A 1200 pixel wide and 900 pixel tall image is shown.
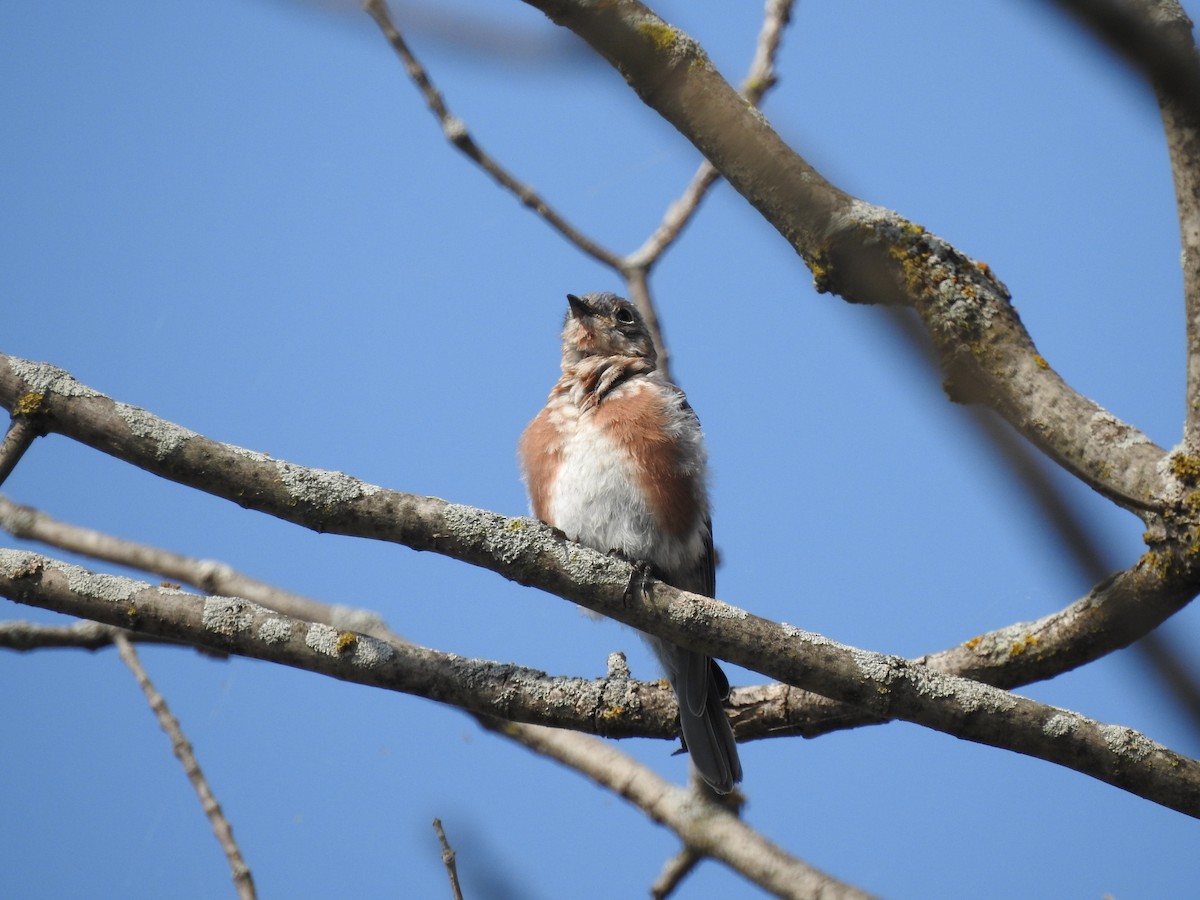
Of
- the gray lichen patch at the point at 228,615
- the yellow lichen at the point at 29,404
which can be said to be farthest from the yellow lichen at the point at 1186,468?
the yellow lichen at the point at 29,404

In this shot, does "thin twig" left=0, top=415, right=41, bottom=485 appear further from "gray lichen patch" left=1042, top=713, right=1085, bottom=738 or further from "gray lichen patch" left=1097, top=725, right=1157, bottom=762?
"gray lichen patch" left=1097, top=725, right=1157, bottom=762

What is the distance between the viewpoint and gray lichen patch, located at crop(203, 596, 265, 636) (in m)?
3.04

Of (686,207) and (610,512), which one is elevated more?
(686,207)

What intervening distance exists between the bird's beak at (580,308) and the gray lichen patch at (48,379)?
3169 mm

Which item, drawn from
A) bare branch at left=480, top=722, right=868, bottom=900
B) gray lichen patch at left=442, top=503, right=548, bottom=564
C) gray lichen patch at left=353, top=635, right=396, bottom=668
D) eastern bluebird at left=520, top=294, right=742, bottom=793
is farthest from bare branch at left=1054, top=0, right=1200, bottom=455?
eastern bluebird at left=520, top=294, right=742, bottom=793

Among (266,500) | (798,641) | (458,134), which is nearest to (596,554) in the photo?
(798,641)

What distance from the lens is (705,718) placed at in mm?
3961

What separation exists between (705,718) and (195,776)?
1.74m

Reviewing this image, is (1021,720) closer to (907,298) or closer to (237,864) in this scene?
(907,298)

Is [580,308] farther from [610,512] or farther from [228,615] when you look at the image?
[228,615]

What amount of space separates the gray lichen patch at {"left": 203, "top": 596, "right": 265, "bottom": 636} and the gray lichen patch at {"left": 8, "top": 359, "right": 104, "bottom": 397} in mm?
668

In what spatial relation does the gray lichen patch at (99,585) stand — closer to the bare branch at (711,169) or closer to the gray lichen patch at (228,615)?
the gray lichen patch at (228,615)

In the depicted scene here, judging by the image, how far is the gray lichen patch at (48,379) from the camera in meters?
2.73

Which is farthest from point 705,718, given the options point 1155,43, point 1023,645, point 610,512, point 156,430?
point 1155,43
